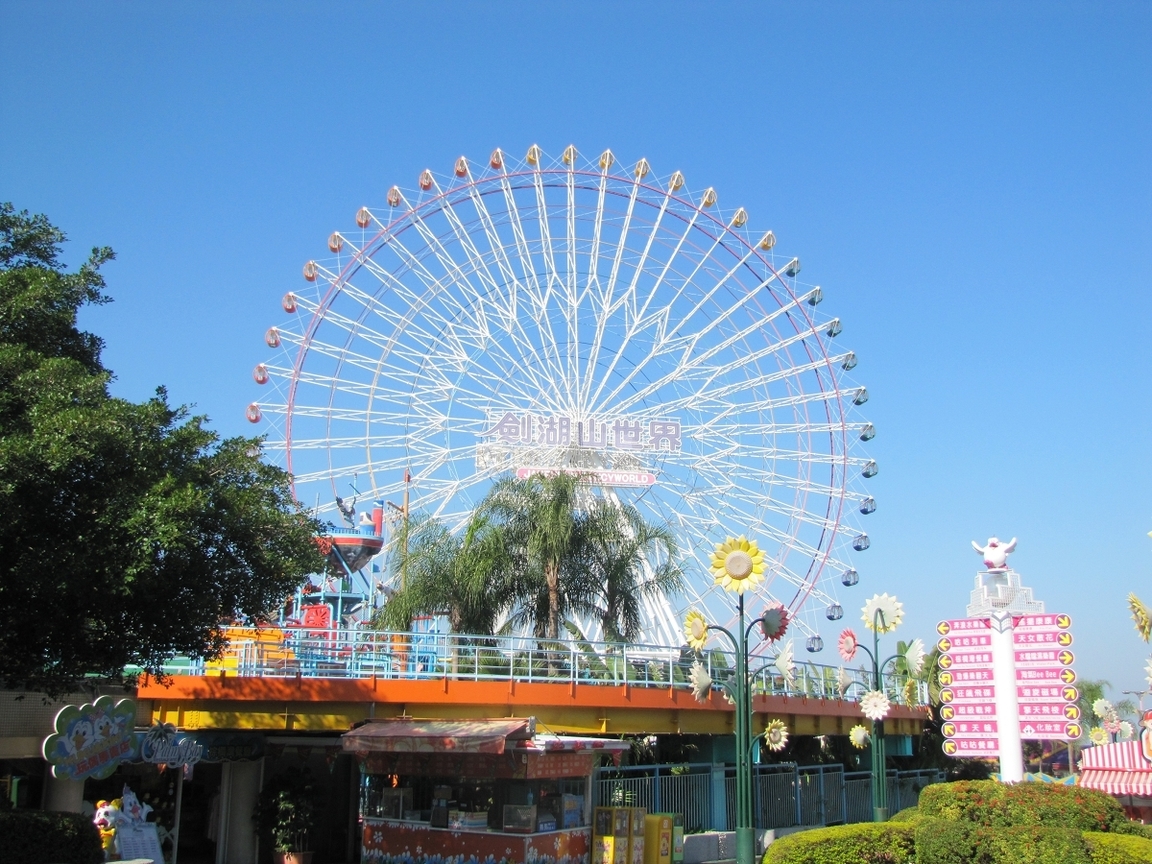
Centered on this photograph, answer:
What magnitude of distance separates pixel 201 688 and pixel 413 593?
22.4 feet

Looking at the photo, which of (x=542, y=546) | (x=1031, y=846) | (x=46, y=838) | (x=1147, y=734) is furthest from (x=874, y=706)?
(x=46, y=838)

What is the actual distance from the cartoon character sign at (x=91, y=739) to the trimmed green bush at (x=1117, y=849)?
12431 mm

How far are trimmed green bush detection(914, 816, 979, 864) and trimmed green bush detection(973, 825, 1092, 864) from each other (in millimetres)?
107

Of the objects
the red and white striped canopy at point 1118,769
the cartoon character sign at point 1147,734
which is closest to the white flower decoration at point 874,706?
the red and white striped canopy at point 1118,769

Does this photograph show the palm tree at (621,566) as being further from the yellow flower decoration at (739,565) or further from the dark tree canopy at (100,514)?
the dark tree canopy at (100,514)

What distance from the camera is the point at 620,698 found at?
2227 centimetres

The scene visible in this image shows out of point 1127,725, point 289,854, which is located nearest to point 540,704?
point 289,854

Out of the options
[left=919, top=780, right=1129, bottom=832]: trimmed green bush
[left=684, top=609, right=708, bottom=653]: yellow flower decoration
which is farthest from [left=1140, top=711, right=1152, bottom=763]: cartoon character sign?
[left=684, top=609, right=708, bottom=653]: yellow flower decoration

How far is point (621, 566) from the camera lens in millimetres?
26797

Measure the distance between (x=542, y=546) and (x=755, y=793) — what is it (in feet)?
23.3

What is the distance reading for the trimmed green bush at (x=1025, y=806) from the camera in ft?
52.3

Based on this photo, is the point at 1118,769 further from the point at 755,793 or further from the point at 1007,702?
the point at 755,793

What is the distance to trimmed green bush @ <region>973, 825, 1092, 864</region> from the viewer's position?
14383mm

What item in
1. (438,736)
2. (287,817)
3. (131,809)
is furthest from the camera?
(287,817)
